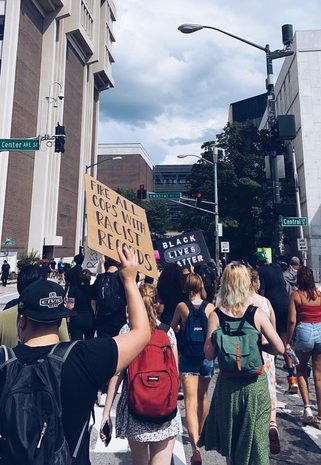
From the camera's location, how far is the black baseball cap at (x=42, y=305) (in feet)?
6.07

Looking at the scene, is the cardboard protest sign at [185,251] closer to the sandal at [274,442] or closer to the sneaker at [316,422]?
the sneaker at [316,422]

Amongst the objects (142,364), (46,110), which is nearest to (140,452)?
(142,364)

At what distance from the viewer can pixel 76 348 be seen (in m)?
1.73

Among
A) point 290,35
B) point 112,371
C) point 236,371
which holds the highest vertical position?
point 290,35

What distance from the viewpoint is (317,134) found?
32.9 meters

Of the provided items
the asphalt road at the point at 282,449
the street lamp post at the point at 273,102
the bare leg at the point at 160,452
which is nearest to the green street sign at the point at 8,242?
the street lamp post at the point at 273,102

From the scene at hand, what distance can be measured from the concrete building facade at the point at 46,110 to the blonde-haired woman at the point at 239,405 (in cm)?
2561

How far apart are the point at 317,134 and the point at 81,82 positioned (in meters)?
30.0

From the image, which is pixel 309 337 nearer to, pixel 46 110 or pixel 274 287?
pixel 274 287

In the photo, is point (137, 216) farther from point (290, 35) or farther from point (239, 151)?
point (239, 151)

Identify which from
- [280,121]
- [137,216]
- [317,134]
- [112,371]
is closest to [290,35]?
[280,121]

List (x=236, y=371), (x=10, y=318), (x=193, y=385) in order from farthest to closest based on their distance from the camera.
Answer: (x=193, y=385)
(x=10, y=318)
(x=236, y=371)

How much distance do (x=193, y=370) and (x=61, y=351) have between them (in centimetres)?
262

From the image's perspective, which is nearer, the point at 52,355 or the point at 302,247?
the point at 52,355
